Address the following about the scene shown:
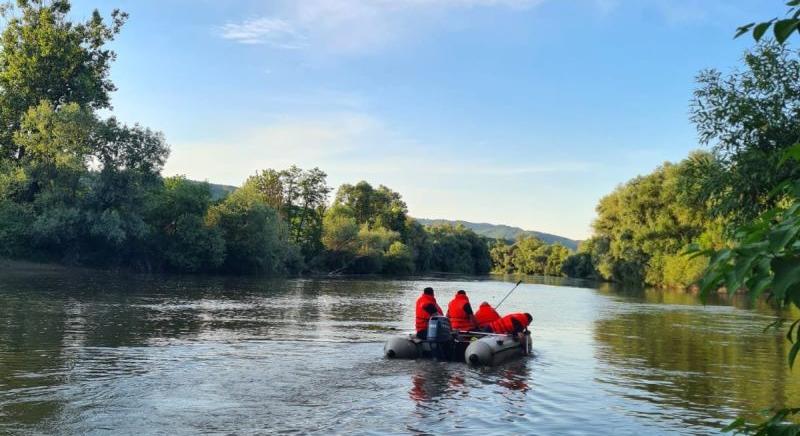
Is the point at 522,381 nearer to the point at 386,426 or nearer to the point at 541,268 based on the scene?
the point at 386,426

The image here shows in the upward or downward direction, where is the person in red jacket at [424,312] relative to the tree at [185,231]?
downward

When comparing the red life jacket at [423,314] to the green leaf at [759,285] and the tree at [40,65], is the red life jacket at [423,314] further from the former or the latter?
the tree at [40,65]

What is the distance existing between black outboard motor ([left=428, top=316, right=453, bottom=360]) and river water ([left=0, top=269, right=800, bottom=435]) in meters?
0.65

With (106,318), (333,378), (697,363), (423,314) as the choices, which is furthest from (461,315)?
(106,318)

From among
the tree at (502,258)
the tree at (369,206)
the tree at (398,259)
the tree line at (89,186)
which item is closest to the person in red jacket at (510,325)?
the tree line at (89,186)

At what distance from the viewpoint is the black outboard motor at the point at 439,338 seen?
1811cm

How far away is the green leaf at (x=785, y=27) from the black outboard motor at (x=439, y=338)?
632 inches

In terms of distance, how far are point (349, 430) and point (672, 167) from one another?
69.8 metres

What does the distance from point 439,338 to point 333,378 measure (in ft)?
12.8

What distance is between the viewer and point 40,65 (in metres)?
60.7

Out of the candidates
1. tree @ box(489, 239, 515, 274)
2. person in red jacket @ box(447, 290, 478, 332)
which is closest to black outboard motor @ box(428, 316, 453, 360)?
person in red jacket @ box(447, 290, 478, 332)

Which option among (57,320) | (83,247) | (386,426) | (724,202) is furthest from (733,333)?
(83,247)

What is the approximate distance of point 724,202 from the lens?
65.4ft

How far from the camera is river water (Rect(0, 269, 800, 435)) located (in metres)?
11.5
